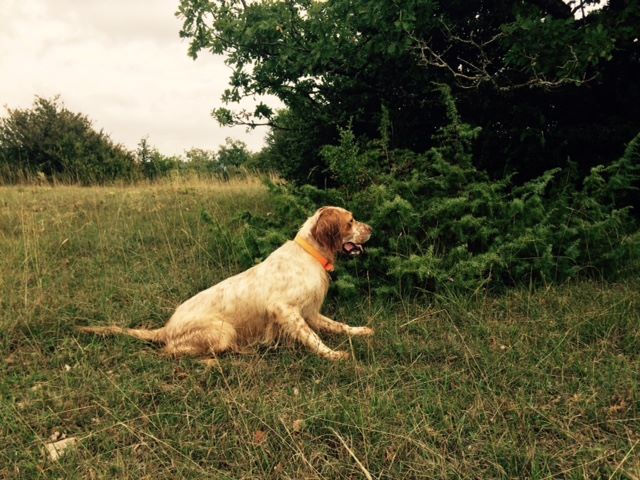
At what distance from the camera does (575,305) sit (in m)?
4.42

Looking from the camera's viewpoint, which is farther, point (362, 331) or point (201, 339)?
point (362, 331)

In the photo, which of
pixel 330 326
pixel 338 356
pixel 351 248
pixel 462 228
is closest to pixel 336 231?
pixel 351 248

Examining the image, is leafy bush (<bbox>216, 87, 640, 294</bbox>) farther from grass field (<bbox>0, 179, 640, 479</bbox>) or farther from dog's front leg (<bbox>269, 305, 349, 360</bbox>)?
dog's front leg (<bbox>269, 305, 349, 360</bbox>)

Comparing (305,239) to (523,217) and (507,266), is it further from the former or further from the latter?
(523,217)

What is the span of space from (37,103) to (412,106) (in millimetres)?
21664

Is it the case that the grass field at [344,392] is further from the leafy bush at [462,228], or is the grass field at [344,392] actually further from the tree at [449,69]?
the tree at [449,69]

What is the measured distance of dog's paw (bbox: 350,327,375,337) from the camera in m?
4.23

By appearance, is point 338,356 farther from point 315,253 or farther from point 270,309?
point 315,253

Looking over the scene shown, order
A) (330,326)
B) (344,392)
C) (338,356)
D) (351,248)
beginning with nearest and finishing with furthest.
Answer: (344,392), (338,356), (330,326), (351,248)

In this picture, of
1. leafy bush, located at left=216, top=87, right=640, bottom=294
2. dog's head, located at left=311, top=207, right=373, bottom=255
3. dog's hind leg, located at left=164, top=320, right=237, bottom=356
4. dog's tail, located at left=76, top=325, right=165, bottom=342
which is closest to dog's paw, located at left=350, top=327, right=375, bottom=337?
leafy bush, located at left=216, top=87, right=640, bottom=294

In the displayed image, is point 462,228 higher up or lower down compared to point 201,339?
higher up

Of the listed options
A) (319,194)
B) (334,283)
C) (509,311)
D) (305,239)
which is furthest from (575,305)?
(319,194)

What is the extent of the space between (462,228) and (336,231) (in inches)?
60.4

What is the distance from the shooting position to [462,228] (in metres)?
5.18
